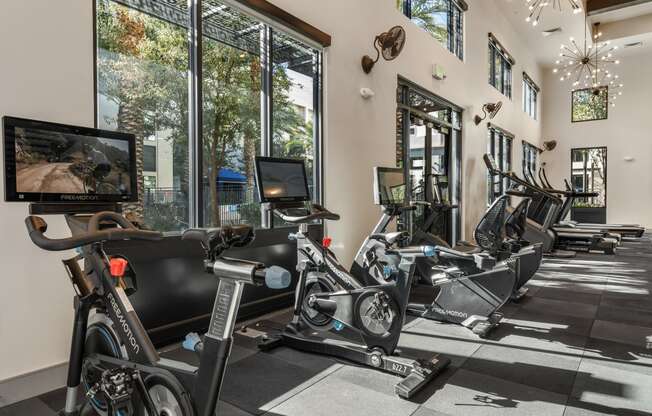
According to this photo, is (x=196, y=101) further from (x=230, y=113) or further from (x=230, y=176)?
(x=230, y=176)

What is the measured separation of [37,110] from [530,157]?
579 inches

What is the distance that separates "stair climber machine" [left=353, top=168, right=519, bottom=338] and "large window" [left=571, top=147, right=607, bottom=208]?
1272 centimetres

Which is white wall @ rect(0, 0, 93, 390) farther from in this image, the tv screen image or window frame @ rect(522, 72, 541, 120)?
window frame @ rect(522, 72, 541, 120)

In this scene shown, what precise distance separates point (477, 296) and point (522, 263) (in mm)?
962

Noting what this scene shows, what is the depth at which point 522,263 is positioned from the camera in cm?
431

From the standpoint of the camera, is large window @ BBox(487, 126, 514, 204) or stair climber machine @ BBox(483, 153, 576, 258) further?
large window @ BBox(487, 126, 514, 204)

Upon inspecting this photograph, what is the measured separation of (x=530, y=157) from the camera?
561 inches

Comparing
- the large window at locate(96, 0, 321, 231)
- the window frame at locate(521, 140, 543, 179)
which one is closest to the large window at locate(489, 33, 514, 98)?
the window frame at locate(521, 140, 543, 179)

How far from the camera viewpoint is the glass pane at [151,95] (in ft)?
9.70

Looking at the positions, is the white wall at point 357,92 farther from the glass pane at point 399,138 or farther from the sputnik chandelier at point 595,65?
the sputnik chandelier at point 595,65

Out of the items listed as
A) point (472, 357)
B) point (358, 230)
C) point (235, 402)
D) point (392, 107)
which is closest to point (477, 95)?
point (392, 107)

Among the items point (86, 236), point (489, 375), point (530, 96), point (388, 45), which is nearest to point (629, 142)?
point (530, 96)

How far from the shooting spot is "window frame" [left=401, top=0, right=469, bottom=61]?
780 cm

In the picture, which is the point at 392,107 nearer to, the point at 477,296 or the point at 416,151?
the point at 416,151
